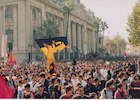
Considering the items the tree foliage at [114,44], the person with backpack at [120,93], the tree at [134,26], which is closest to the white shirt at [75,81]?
the person with backpack at [120,93]

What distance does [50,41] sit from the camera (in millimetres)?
11234

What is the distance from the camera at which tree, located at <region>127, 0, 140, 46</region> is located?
39094mm

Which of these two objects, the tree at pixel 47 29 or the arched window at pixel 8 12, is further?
the arched window at pixel 8 12

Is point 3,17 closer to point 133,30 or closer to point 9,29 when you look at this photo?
point 9,29

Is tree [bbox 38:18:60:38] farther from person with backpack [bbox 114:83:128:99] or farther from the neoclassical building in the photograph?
person with backpack [bbox 114:83:128:99]

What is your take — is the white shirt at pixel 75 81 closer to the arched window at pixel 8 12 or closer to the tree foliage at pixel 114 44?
the arched window at pixel 8 12

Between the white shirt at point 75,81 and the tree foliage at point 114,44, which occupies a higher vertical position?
the tree foliage at point 114,44

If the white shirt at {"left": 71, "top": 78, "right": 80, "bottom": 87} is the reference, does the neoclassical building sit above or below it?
above

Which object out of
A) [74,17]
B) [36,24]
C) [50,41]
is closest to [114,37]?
[74,17]

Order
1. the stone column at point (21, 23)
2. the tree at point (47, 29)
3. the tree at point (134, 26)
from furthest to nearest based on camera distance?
the tree at point (47, 29), the stone column at point (21, 23), the tree at point (134, 26)

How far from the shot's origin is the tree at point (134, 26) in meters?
39.1

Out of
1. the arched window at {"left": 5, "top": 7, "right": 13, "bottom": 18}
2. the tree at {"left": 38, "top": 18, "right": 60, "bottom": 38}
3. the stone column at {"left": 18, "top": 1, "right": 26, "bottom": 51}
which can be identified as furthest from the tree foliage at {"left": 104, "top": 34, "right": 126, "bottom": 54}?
the stone column at {"left": 18, "top": 1, "right": 26, "bottom": 51}

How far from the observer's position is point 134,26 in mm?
39625

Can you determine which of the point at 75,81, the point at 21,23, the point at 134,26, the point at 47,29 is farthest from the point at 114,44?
the point at 75,81
